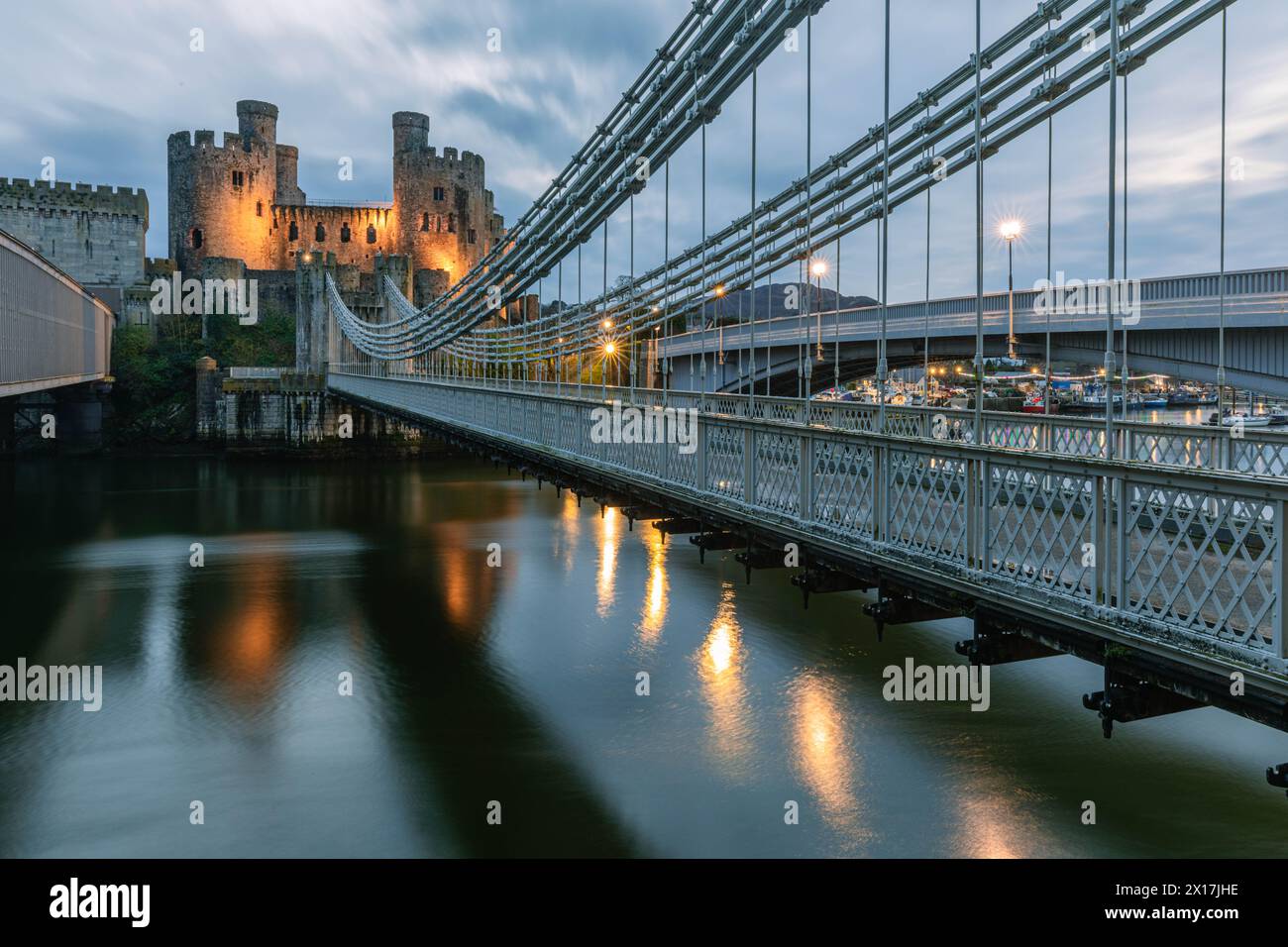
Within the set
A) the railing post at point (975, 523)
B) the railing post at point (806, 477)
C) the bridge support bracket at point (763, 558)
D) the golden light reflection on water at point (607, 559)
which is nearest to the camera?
the railing post at point (975, 523)

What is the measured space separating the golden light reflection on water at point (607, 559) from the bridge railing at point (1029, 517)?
820cm

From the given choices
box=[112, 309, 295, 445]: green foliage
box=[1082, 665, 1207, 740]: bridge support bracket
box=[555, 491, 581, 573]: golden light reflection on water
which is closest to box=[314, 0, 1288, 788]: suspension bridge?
box=[1082, 665, 1207, 740]: bridge support bracket

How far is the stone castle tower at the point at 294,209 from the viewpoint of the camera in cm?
6244

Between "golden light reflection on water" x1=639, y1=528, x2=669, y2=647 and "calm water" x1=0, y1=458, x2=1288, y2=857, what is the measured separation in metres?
0.09

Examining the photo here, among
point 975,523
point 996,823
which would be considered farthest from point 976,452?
point 996,823

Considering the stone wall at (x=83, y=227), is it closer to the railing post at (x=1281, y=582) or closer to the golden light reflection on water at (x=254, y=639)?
the golden light reflection on water at (x=254, y=639)

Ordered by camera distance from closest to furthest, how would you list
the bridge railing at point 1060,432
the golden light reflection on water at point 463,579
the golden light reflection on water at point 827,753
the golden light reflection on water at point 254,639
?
the bridge railing at point 1060,432 → the golden light reflection on water at point 827,753 → the golden light reflection on water at point 254,639 → the golden light reflection on water at point 463,579

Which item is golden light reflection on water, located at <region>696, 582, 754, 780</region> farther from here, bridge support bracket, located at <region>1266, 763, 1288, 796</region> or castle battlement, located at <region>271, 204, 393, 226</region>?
castle battlement, located at <region>271, 204, 393, 226</region>

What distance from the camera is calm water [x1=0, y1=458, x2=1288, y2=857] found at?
1073 centimetres

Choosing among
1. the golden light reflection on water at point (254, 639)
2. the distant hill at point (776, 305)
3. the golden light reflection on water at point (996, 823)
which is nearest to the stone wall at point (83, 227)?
the distant hill at point (776, 305)

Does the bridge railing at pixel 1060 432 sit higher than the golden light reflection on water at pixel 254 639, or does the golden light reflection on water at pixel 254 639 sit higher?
the bridge railing at pixel 1060 432

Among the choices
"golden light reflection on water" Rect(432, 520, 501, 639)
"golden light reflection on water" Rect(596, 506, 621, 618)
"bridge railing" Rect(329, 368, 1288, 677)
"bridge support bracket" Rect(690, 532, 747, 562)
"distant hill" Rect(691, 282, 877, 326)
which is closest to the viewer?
"bridge railing" Rect(329, 368, 1288, 677)
